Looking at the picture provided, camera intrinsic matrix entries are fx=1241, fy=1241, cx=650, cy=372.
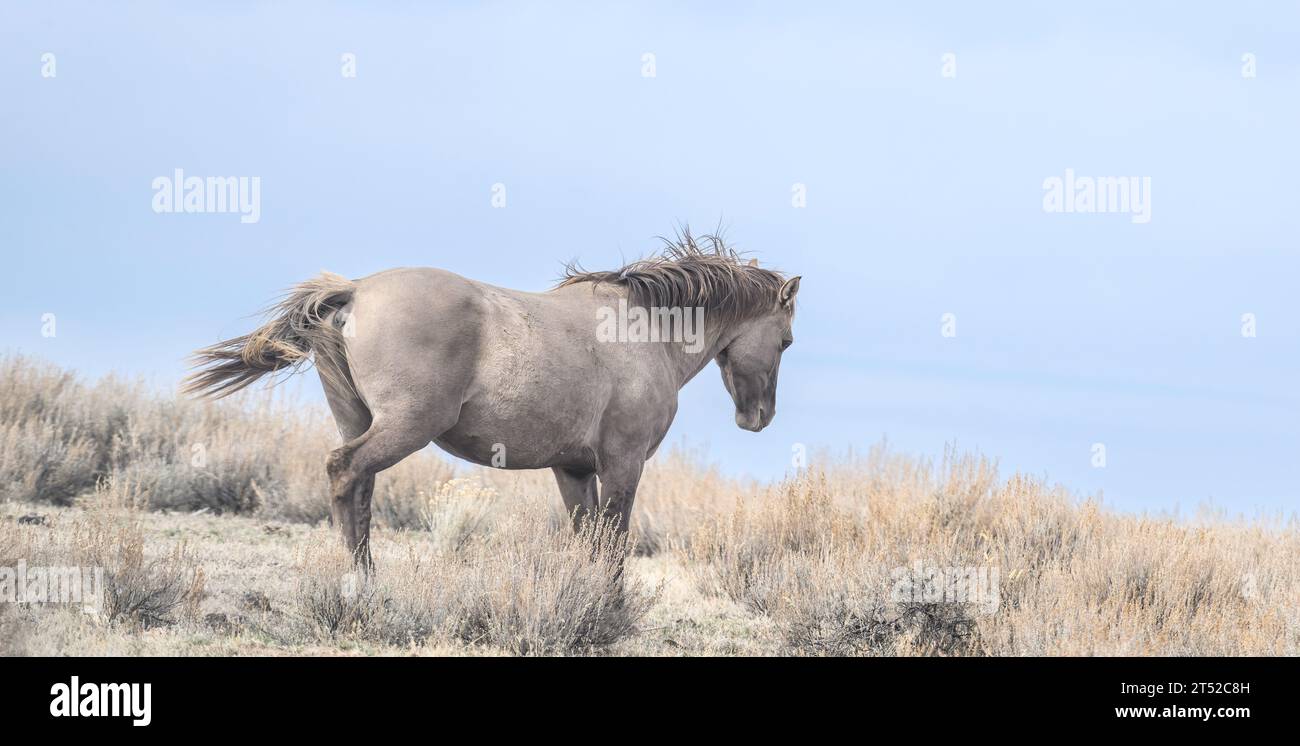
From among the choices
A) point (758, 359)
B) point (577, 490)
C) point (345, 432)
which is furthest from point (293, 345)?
point (758, 359)

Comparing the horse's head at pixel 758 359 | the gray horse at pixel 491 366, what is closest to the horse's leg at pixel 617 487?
the gray horse at pixel 491 366

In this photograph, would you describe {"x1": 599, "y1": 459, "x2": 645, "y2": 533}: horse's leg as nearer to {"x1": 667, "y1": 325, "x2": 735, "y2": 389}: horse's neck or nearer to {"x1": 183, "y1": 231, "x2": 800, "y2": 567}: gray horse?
{"x1": 183, "y1": 231, "x2": 800, "y2": 567}: gray horse

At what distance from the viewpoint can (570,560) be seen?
754 centimetres

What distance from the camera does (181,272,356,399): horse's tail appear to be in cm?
764

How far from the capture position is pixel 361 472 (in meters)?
7.35

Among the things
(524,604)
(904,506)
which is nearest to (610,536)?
(524,604)

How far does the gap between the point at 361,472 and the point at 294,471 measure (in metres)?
7.08

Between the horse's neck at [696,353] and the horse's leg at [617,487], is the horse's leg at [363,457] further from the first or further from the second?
the horse's neck at [696,353]

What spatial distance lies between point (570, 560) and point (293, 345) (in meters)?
2.19

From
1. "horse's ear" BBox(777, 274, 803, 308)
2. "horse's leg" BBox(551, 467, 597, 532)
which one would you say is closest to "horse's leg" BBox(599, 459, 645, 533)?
"horse's leg" BBox(551, 467, 597, 532)

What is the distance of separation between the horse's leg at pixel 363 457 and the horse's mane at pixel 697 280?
205cm

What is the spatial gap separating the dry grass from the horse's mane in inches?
66.3

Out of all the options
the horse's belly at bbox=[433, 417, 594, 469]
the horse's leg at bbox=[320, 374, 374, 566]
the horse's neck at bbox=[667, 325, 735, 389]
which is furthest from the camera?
the horse's neck at bbox=[667, 325, 735, 389]
